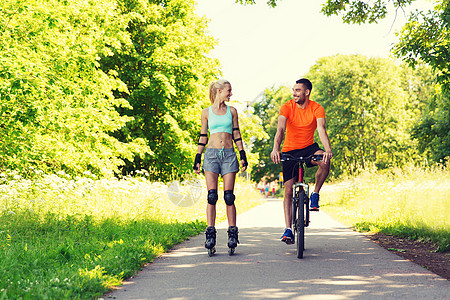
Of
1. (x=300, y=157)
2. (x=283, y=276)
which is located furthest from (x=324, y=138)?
(x=283, y=276)

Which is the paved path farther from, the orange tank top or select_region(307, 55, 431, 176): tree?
select_region(307, 55, 431, 176): tree

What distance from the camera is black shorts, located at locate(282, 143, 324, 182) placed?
652 cm

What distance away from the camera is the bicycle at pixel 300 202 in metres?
6.20

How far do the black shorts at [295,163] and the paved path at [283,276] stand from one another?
3.54 ft

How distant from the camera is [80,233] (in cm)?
780

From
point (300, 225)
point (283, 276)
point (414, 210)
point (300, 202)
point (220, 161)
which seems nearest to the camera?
point (283, 276)

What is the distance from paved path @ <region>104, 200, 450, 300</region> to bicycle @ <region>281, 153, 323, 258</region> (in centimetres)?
26

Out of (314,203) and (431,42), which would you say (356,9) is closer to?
(431,42)

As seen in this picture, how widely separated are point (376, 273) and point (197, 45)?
21.1 m

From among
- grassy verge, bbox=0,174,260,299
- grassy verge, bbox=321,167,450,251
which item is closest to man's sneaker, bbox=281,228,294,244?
grassy verge, bbox=0,174,260,299

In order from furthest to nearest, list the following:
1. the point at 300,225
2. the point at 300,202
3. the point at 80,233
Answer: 1. the point at 80,233
2. the point at 300,202
3. the point at 300,225

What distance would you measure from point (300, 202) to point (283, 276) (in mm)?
1423

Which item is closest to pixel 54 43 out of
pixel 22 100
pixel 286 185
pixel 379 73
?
pixel 22 100

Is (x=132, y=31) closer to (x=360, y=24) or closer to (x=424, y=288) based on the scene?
(x=360, y=24)
